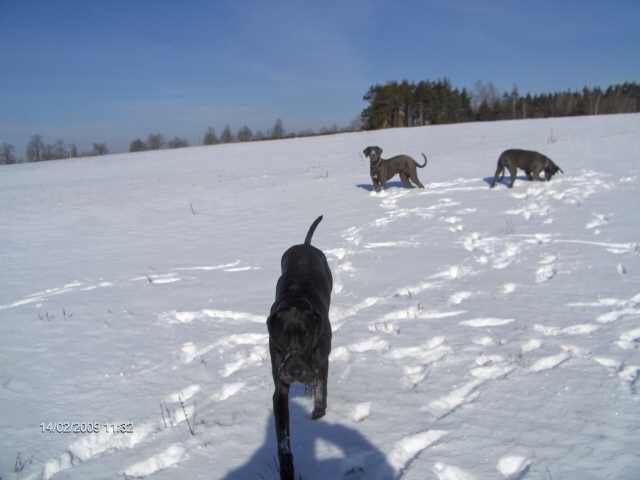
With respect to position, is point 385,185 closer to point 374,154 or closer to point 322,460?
point 374,154

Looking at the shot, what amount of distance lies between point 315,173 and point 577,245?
12.6 metres

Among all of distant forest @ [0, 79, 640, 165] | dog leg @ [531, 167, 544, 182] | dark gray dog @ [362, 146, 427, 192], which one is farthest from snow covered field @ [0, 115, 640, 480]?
distant forest @ [0, 79, 640, 165]

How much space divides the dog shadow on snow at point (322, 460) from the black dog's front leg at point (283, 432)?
0.15 metres

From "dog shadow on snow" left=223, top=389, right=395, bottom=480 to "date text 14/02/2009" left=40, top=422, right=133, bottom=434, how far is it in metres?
1.11

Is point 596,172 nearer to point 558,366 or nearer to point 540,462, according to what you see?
point 558,366

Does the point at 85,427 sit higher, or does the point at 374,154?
the point at 374,154

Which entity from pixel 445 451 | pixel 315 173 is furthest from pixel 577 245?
pixel 315 173

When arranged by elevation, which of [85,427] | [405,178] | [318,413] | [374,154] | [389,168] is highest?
[374,154]

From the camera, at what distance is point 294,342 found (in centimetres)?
275

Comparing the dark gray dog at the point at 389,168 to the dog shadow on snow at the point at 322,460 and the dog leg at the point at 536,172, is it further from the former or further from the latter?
the dog shadow on snow at the point at 322,460

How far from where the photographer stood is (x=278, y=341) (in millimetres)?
2791

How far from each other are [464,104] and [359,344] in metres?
78.2

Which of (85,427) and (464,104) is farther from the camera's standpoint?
(464,104)

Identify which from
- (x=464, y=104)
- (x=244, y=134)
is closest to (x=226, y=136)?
(x=244, y=134)
